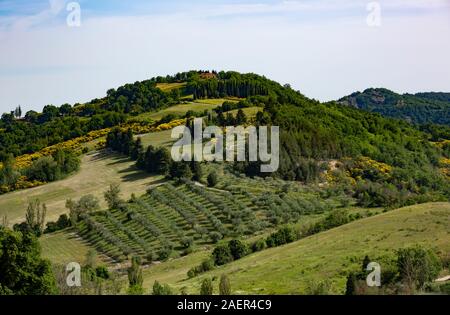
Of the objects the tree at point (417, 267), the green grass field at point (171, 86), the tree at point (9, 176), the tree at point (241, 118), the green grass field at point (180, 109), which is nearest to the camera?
the tree at point (417, 267)

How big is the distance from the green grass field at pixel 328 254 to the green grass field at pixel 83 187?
32.9m

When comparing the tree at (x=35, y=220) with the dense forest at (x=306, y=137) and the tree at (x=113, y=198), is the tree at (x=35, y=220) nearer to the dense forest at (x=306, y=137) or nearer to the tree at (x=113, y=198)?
the tree at (x=113, y=198)

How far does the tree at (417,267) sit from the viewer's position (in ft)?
117

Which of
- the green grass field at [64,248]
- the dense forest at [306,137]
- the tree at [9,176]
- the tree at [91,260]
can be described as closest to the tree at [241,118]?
the dense forest at [306,137]

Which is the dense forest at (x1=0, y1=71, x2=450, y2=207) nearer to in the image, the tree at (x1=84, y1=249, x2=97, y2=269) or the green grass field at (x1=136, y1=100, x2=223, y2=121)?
the green grass field at (x1=136, y1=100, x2=223, y2=121)

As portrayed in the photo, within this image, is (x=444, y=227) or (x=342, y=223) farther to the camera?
(x=342, y=223)

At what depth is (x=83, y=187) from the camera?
98250 millimetres

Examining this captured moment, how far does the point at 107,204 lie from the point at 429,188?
167 feet

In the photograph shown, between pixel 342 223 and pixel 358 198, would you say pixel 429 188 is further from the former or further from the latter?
pixel 342 223

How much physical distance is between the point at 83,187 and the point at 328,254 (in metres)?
58.5

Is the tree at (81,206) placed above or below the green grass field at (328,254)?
below
